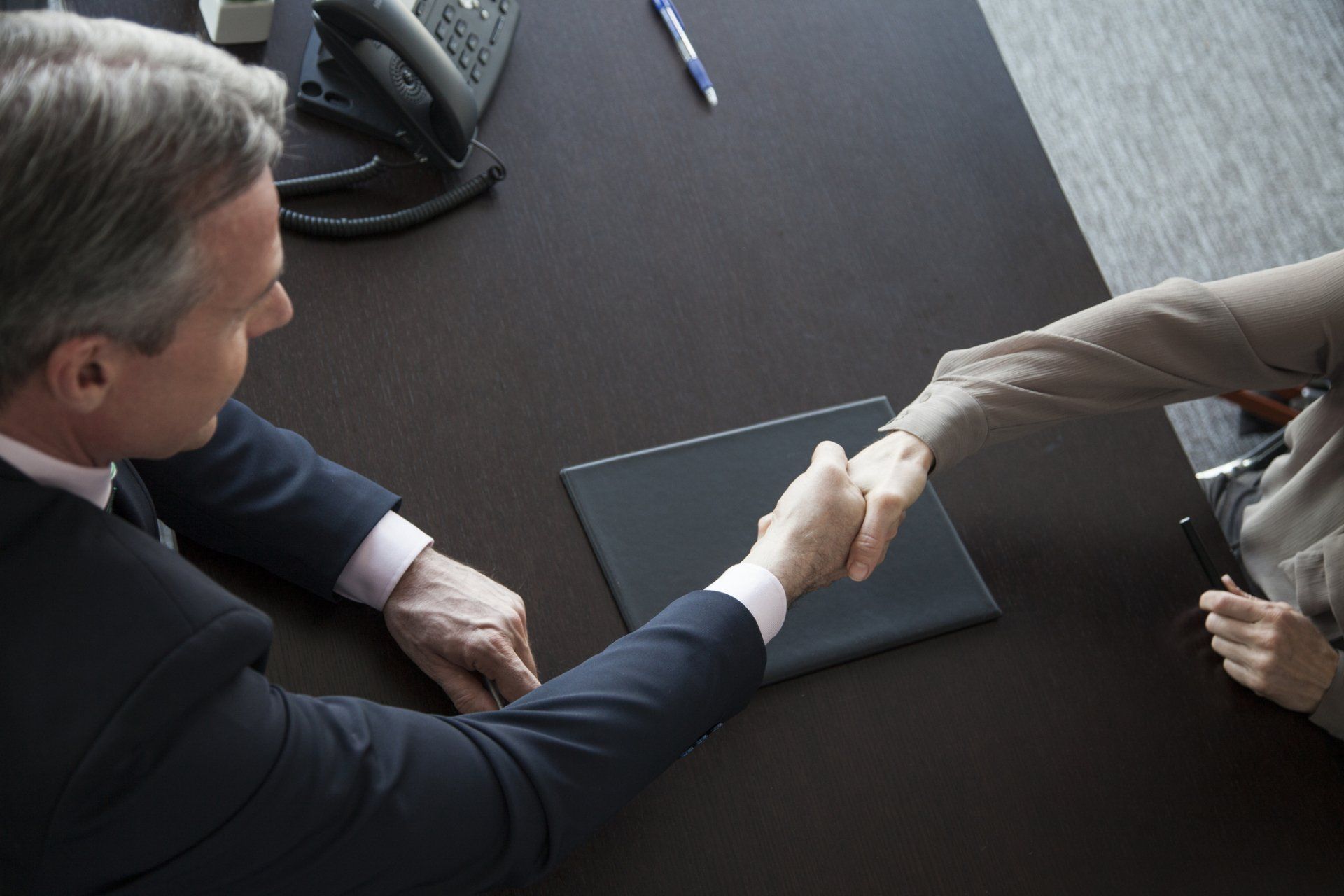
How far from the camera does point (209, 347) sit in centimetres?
71

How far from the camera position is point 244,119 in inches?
26.6

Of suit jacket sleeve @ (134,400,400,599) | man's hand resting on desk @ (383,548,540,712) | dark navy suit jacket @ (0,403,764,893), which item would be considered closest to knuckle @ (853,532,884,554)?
dark navy suit jacket @ (0,403,764,893)

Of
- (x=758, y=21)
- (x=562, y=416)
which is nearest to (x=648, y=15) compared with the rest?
(x=758, y=21)

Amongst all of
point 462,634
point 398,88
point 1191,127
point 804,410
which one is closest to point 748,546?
point 804,410

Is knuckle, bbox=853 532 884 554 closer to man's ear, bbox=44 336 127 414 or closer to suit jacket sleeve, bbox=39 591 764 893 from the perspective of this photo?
suit jacket sleeve, bbox=39 591 764 893

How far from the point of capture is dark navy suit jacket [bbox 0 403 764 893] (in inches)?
26.0

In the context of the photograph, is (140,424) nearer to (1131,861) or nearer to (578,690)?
(578,690)

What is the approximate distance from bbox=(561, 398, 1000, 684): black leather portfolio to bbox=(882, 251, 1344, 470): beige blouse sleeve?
0.42ft

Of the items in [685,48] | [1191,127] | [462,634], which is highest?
[685,48]

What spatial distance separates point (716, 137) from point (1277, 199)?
1991 mm

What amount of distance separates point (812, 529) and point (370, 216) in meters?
0.60

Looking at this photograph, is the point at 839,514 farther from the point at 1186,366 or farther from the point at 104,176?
the point at 104,176

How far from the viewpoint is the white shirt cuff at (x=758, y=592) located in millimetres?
974

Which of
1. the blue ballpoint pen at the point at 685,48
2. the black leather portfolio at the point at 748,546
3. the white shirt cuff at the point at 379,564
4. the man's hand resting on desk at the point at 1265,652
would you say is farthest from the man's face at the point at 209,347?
the man's hand resting on desk at the point at 1265,652
